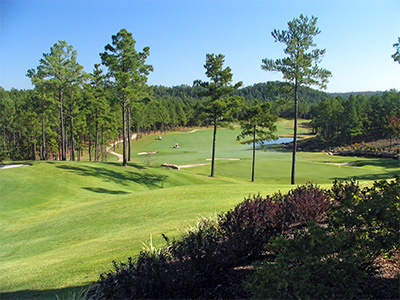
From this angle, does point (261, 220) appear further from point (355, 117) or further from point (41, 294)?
point (355, 117)

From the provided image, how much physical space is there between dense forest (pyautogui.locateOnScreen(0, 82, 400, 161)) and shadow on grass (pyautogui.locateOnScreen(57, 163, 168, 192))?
27.2ft

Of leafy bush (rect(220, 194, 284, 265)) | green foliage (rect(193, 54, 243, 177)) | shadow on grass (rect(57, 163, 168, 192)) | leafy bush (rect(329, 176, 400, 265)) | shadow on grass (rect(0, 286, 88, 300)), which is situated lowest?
shadow on grass (rect(57, 163, 168, 192))

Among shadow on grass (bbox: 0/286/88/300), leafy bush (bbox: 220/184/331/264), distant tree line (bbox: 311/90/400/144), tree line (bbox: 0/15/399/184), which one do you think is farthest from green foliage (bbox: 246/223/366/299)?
distant tree line (bbox: 311/90/400/144)

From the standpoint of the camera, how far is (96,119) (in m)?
44.9

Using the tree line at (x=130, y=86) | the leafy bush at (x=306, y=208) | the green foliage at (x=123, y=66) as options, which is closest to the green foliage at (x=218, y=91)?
the tree line at (x=130, y=86)

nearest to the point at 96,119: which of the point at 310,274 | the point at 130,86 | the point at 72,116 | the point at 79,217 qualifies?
the point at 72,116

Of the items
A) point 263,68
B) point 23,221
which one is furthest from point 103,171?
point 263,68

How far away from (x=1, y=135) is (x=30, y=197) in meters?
64.1

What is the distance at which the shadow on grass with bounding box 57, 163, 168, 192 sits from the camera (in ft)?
77.7

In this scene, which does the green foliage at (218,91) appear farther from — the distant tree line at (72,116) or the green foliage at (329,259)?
the green foliage at (329,259)

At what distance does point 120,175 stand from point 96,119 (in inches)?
871

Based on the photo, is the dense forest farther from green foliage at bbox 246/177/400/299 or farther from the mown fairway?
green foliage at bbox 246/177/400/299

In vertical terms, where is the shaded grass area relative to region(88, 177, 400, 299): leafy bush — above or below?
below

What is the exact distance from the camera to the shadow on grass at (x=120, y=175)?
23688 mm
